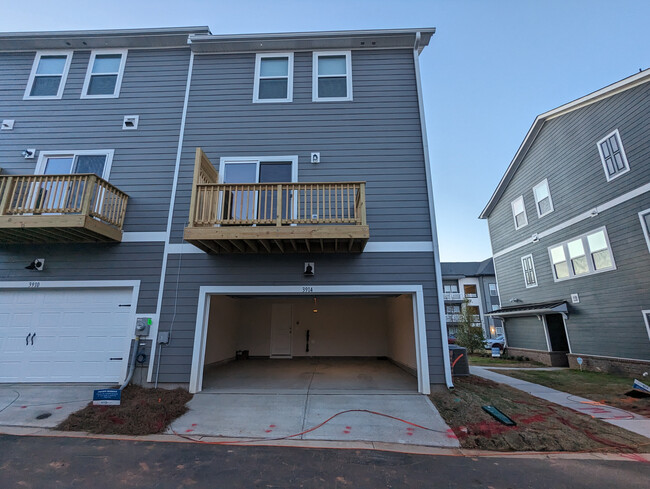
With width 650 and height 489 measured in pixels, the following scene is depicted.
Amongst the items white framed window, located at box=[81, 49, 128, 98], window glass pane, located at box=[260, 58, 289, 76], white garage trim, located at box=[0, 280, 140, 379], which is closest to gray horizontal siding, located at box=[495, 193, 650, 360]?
window glass pane, located at box=[260, 58, 289, 76]

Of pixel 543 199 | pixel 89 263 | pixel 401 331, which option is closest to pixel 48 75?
pixel 89 263

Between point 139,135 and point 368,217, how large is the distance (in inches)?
229

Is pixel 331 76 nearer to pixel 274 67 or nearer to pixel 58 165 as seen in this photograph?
pixel 274 67

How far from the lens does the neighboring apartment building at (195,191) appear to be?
5555mm

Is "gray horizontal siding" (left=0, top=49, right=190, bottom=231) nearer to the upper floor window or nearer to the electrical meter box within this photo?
the electrical meter box

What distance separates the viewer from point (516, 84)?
15.4 meters

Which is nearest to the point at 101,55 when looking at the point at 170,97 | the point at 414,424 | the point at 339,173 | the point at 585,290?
the point at 170,97

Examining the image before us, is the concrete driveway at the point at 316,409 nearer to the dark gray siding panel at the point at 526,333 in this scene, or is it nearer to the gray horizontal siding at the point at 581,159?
the dark gray siding panel at the point at 526,333

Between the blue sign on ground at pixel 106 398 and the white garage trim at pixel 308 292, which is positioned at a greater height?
the white garage trim at pixel 308 292

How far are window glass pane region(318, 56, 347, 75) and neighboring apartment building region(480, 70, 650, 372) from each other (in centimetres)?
846

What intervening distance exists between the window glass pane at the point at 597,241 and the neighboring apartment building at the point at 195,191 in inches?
281

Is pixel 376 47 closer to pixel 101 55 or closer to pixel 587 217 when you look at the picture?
pixel 101 55

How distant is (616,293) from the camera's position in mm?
8773

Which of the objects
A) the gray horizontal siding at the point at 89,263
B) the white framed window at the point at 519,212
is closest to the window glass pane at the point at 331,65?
the gray horizontal siding at the point at 89,263
